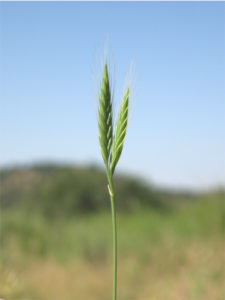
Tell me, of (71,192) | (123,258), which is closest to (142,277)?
(123,258)

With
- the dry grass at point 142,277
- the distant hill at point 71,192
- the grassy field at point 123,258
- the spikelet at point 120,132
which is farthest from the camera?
the distant hill at point 71,192

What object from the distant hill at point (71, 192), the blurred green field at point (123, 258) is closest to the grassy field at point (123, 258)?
the blurred green field at point (123, 258)

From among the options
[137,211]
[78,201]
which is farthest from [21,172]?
[137,211]

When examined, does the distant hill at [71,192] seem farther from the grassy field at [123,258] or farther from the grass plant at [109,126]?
the grass plant at [109,126]

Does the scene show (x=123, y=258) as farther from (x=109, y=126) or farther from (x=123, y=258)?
(x=109, y=126)

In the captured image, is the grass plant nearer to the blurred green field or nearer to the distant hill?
the blurred green field

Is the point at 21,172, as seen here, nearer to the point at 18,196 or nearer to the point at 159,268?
the point at 18,196
